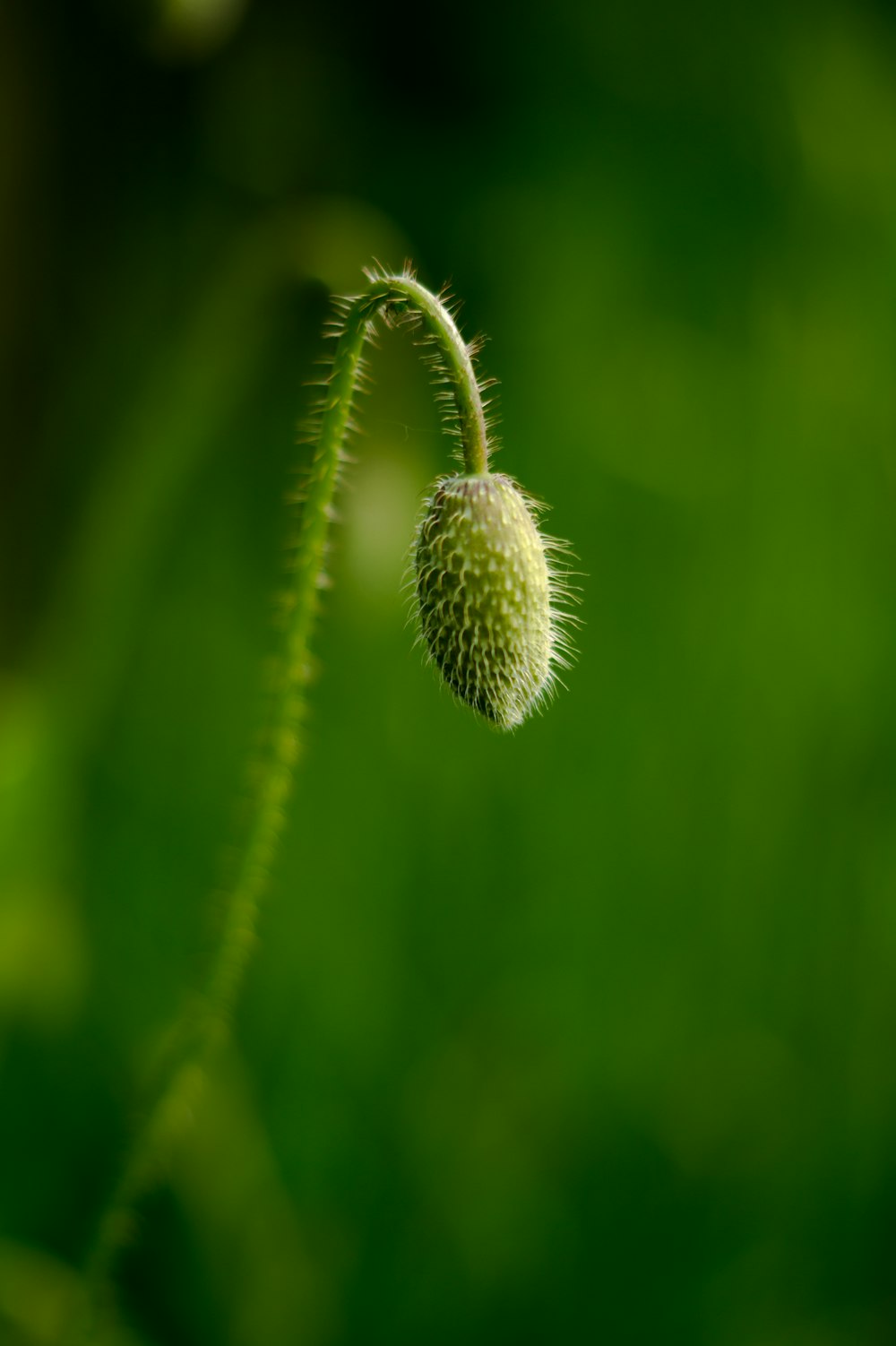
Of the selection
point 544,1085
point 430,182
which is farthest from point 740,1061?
point 430,182

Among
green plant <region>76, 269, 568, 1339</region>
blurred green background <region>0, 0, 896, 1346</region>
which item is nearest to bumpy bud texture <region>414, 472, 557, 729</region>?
green plant <region>76, 269, 568, 1339</region>

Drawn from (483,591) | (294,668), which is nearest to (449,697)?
(294,668)

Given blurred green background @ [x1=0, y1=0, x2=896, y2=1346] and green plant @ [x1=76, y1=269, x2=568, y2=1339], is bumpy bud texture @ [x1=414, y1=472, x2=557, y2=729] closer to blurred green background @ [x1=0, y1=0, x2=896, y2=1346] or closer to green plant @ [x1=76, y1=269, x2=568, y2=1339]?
green plant @ [x1=76, y1=269, x2=568, y2=1339]

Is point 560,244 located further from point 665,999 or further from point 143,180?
point 665,999

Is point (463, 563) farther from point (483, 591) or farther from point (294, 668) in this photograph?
point (294, 668)

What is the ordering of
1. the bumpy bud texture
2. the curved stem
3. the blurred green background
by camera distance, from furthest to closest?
the blurred green background
the bumpy bud texture
the curved stem
